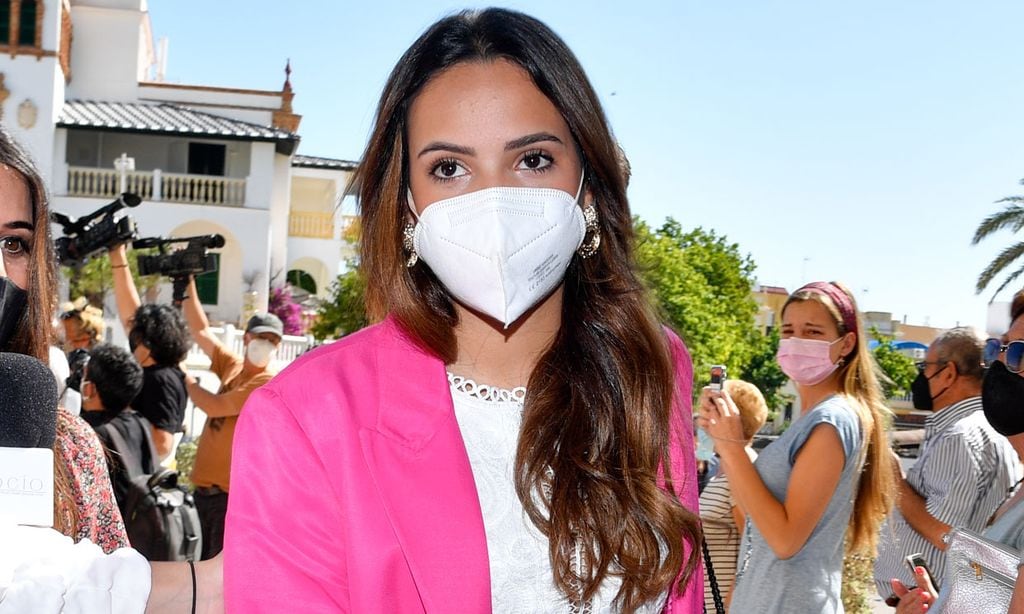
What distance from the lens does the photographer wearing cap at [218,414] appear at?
5.23 m

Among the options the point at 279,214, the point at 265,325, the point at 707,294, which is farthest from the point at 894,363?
the point at 265,325

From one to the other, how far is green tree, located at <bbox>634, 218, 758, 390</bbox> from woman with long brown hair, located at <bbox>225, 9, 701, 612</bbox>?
75.5ft

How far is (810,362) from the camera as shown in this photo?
3496mm

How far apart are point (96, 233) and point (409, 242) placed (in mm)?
4397

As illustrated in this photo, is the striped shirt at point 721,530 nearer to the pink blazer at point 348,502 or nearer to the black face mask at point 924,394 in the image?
the black face mask at point 924,394

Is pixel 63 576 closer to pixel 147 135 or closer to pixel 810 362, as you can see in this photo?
pixel 810 362

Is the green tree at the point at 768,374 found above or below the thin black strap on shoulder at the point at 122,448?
below

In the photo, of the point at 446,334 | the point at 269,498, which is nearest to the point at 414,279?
the point at 446,334

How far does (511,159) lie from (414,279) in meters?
0.35

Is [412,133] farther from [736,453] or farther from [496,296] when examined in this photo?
[736,453]

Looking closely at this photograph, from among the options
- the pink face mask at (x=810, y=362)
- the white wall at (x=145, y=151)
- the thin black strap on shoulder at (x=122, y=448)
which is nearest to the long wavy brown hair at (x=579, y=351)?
the pink face mask at (x=810, y=362)

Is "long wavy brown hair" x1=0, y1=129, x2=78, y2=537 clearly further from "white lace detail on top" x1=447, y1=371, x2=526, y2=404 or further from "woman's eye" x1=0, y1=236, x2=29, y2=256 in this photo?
"white lace detail on top" x1=447, y1=371, x2=526, y2=404

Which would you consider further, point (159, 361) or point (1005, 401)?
point (159, 361)

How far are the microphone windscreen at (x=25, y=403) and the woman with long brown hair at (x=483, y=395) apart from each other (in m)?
0.32
